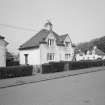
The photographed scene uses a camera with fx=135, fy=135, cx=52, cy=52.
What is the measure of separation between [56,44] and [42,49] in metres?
4.23

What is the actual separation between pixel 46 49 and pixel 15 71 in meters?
11.3

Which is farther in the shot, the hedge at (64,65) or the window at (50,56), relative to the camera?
the window at (50,56)

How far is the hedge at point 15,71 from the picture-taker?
1660 cm

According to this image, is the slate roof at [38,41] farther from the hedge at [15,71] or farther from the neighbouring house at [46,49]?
the hedge at [15,71]

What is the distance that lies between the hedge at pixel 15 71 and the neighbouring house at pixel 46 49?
8.14 meters

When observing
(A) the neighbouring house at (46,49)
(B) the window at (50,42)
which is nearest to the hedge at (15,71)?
(A) the neighbouring house at (46,49)

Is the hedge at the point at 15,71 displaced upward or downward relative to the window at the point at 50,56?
downward

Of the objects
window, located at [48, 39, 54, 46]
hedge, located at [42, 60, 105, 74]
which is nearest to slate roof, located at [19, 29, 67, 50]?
window, located at [48, 39, 54, 46]

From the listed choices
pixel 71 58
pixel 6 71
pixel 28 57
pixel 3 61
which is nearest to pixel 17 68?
pixel 6 71

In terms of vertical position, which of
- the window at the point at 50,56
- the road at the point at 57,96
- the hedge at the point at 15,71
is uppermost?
the window at the point at 50,56

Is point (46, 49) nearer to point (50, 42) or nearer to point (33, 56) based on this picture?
point (50, 42)

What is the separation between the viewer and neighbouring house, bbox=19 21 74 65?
90.1ft

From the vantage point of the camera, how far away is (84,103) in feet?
20.8

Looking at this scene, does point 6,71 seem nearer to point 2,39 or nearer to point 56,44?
point 2,39
